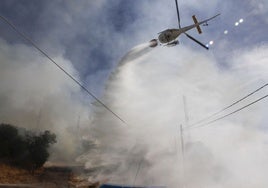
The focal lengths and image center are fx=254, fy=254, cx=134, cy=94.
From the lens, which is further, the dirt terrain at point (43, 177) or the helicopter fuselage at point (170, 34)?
the dirt terrain at point (43, 177)

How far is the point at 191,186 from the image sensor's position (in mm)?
58375

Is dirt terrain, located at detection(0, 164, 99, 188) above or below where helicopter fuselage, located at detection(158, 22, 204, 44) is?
below

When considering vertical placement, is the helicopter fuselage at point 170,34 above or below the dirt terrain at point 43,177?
above

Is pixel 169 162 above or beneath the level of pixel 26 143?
beneath

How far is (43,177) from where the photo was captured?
66.2 metres

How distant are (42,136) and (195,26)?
210 ft

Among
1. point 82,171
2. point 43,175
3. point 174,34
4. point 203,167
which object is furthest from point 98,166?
point 174,34

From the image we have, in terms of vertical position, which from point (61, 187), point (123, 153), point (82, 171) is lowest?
point (61, 187)

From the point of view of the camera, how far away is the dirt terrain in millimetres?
59906

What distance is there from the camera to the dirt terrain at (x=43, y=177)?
197 ft

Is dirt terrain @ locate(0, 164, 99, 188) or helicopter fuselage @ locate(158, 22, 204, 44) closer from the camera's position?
helicopter fuselage @ locate(158, 22, 204, 44)

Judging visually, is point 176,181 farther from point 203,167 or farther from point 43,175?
point 43,175

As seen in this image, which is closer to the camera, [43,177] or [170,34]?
[170,34]

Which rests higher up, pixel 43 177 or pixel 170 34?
pixel 170 34
